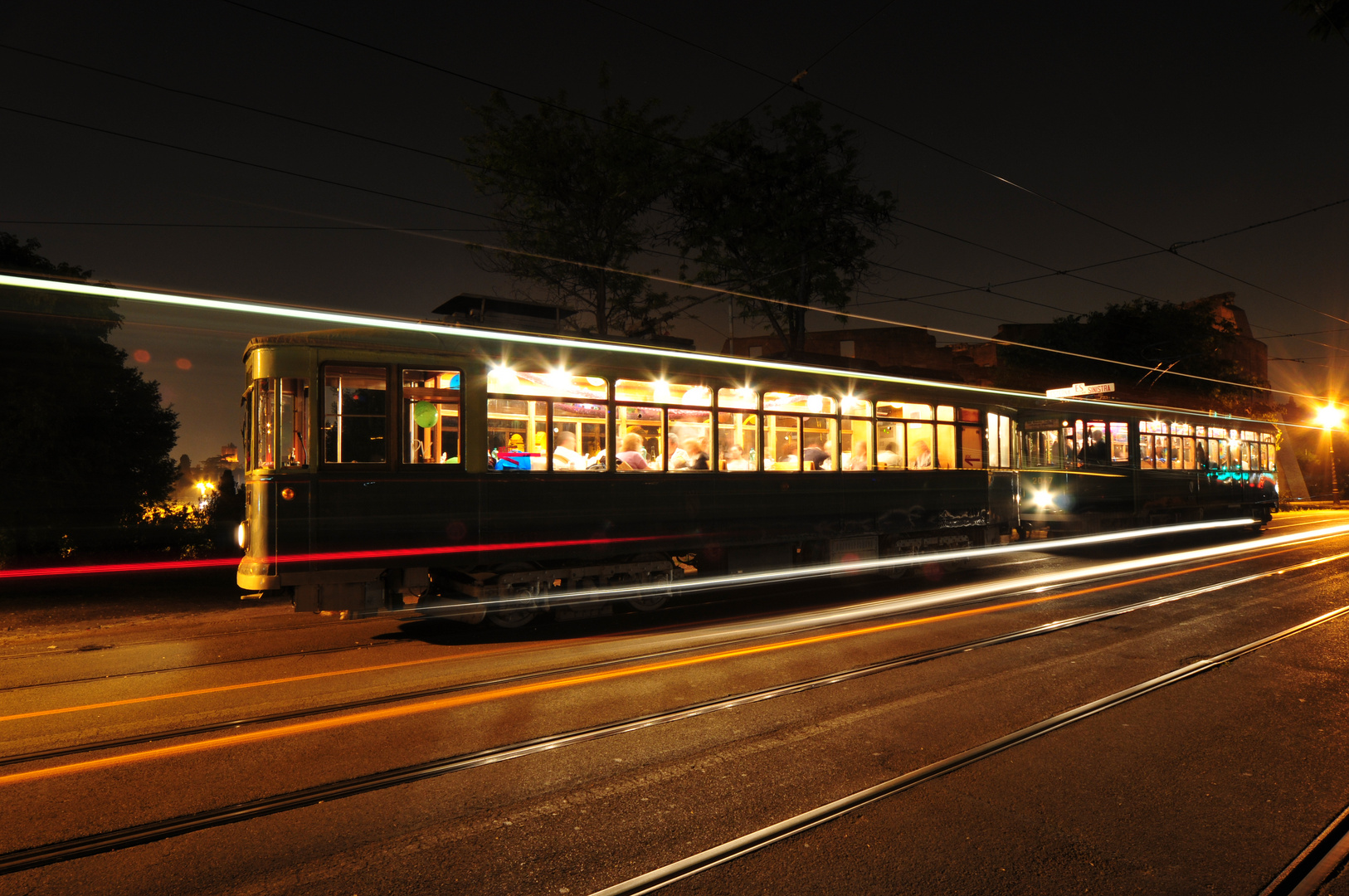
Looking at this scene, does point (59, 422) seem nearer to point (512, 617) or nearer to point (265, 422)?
point (265, 422)

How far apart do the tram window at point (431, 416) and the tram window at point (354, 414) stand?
24 centimetres

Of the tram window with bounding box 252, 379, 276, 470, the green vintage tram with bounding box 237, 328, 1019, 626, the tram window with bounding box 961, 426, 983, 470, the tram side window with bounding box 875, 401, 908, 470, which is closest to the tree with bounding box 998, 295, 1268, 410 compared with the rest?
the tram window with bounding box 961, 426, 983, 470

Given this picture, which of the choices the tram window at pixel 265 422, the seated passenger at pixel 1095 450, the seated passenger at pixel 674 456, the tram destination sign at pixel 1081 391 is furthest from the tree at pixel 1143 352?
the tram window at pixel 265 422

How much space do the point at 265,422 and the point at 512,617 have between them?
10.8 feet

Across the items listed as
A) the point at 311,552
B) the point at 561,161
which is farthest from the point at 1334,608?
the point at 561,161

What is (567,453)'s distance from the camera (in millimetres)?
8984

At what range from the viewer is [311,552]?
7531mm

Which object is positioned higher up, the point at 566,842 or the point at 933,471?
the point at 933,471

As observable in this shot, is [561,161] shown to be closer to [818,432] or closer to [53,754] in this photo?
[818,432]

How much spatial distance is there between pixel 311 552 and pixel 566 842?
5.03m

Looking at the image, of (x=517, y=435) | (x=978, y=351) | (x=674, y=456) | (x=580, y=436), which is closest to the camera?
(x=517, y=435)

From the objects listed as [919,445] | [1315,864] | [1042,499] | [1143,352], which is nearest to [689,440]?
[919,445]

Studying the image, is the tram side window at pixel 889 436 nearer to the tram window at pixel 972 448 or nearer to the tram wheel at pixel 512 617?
the tram window at pixel 972 448

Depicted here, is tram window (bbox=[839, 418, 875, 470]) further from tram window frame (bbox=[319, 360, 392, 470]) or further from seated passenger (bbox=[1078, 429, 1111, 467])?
seated passenger (bbox=[1078, 429, 1111, 467])
